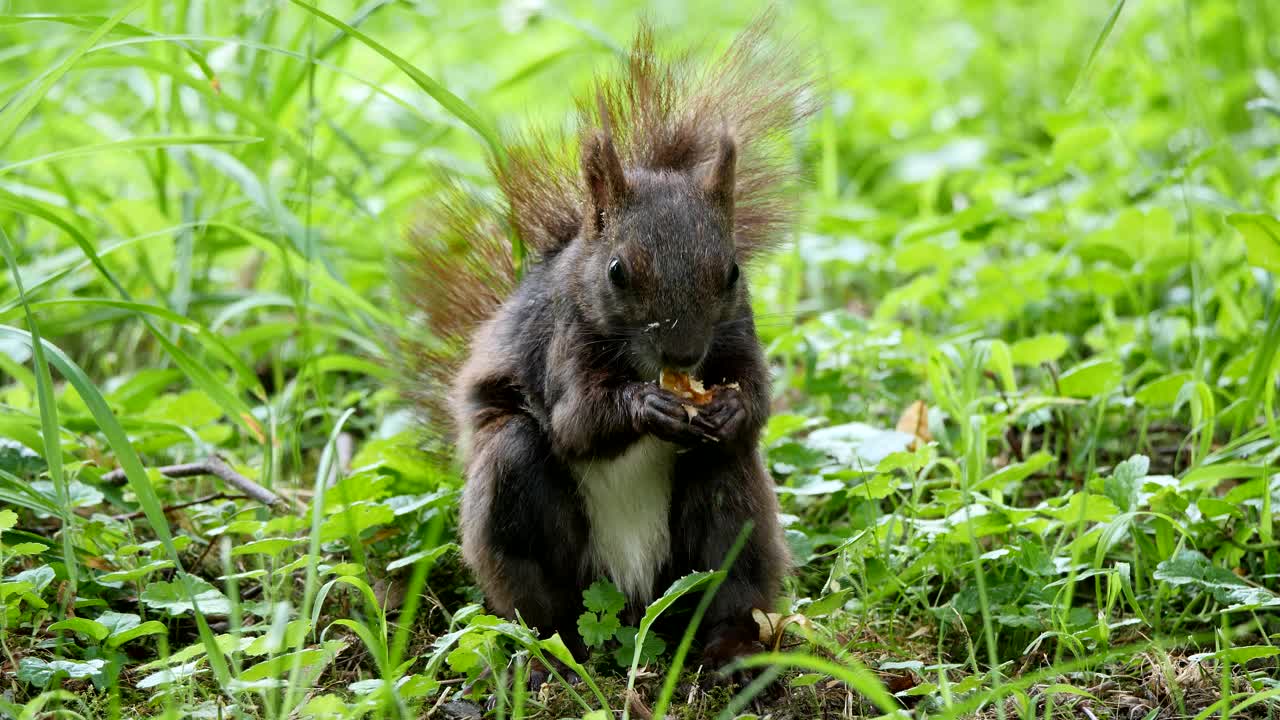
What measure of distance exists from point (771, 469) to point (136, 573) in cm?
127

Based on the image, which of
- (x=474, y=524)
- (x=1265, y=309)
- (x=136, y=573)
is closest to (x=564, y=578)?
(x=474, y=524)

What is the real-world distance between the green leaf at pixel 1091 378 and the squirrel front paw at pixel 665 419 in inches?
40.9

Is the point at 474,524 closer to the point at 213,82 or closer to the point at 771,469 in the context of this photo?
the point at 771,469

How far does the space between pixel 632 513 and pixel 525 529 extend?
0.19m

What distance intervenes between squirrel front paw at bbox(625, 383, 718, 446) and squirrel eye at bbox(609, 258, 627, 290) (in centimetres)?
17

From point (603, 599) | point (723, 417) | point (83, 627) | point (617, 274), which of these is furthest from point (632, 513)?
point (83, 627)

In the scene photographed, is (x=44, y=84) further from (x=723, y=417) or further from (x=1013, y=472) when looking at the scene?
(x=1013, y=472)

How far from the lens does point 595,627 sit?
209 centimetres

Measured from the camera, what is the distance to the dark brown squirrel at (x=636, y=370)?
81.6 inches

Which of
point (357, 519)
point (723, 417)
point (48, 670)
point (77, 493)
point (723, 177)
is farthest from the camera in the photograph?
point (77, 493)

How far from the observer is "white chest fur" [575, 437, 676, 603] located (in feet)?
7.22

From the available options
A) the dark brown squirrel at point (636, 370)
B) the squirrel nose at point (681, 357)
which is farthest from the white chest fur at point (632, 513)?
the squirrel nose at point (681, 357)

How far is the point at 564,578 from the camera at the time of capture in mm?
2184

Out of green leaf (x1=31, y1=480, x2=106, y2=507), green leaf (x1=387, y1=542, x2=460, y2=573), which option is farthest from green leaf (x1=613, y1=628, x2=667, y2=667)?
green leaf (x1=31, y1=480, x2=106, y2=507)
